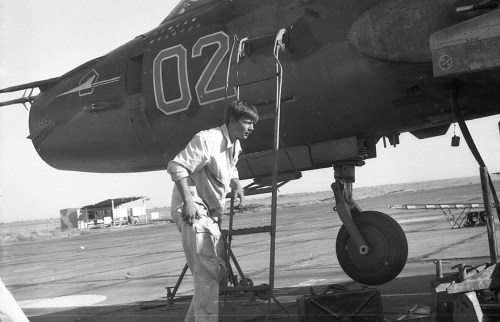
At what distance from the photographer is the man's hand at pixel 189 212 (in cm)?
409

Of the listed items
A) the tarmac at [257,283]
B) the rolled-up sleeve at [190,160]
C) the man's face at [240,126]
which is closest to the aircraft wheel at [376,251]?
the tarmac at [257,283]

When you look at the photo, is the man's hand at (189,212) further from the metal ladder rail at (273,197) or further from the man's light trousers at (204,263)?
the metal ladder rail at (273,197)

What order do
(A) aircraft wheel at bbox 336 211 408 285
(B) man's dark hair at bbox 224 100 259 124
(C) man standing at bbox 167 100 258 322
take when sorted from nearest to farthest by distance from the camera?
(C) man standing at bbox 167 100 258 322
(B) man's dark hair at bbox 224 100 259 124
(A) aircraft wheel at bbox 336 211 408 285

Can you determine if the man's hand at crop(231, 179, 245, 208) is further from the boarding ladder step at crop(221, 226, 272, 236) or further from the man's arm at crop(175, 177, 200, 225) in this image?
the man's arm at crop(175, 177, 200, 225)

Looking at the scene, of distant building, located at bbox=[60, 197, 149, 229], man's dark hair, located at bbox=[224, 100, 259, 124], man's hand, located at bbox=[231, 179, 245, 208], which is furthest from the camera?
distant building, located at bbox=[60, 197, 149, 229]

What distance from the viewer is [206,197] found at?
458 cm

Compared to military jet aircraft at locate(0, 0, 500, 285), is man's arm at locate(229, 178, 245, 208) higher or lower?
lower

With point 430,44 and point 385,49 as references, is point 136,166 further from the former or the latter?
point 430,44

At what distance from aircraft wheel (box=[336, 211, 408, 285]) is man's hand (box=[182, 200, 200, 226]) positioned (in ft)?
9.33

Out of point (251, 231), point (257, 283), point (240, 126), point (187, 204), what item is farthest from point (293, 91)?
point (257, 283)

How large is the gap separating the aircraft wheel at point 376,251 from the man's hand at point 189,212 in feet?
9.33

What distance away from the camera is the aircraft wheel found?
615 centimetres

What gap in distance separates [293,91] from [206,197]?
1.90 meters

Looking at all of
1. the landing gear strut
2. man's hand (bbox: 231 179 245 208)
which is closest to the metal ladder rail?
man's hand (bbox: 231 179 245 208)
